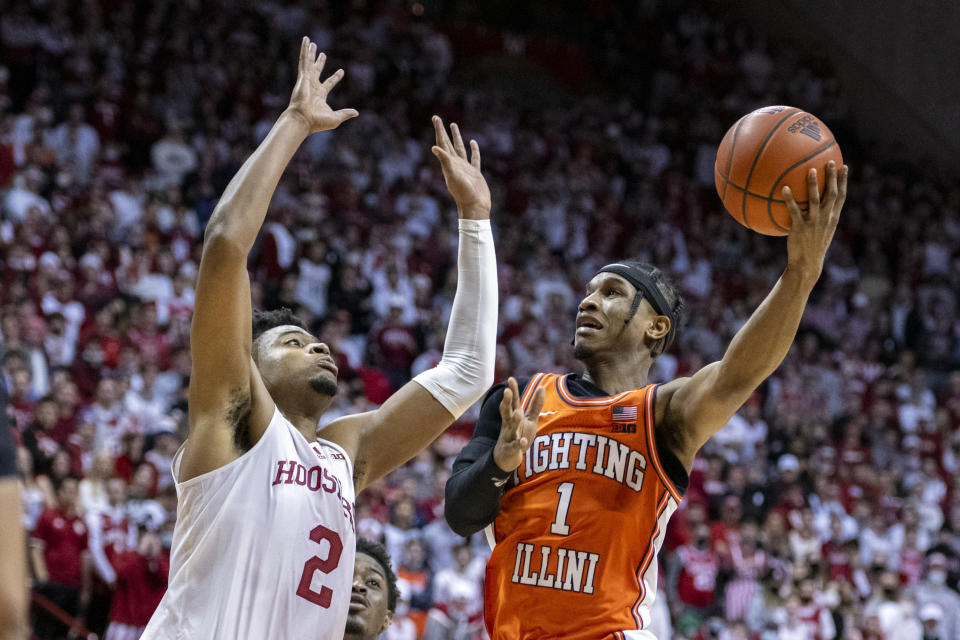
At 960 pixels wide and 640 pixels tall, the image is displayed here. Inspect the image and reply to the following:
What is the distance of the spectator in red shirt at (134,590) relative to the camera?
8164 mm

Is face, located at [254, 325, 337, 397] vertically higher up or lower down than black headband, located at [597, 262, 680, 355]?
lower down

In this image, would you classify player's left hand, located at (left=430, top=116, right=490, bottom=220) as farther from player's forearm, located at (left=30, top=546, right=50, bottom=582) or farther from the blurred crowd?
the blurred crowd

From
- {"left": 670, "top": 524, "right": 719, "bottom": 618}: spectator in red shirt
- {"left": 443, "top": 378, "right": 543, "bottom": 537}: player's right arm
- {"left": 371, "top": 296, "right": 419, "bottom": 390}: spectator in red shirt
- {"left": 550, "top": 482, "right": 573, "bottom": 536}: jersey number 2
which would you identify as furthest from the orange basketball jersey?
{"left": 371, "top": 296, "right": 419, "bottom": 390}: spectator in red shirt

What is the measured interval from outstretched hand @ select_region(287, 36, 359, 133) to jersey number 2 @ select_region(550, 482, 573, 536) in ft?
4.32

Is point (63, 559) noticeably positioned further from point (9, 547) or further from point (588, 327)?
point (9, 547)

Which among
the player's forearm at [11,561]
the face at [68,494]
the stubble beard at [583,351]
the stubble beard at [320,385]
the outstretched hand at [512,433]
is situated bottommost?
the player's forearm at [11,561]

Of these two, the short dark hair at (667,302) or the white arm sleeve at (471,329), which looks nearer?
the white arm sleeve at (471,329)

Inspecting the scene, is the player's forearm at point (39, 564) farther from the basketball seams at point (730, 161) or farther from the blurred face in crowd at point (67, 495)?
the basketball seams at point (730, 161)

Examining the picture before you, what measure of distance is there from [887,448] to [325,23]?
31.5 ft

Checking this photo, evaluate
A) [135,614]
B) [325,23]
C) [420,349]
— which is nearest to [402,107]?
[325,23]

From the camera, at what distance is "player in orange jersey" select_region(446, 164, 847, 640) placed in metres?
3.43

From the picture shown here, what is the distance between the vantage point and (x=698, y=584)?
35.9 ft

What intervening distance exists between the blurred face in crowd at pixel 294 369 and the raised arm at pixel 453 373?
0.25 m

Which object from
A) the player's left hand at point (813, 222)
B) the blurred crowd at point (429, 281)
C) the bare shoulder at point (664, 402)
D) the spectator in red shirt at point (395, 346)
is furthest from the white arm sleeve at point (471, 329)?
the spectator in red shirt at point (395, 346)
